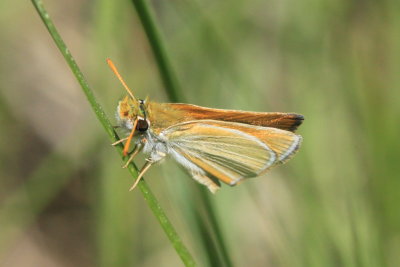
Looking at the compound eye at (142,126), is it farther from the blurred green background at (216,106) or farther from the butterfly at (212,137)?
the blurred green background at (216,106)

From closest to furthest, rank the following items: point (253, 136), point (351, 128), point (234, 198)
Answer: point (253, 136), point (234, 198), point (351, 128)

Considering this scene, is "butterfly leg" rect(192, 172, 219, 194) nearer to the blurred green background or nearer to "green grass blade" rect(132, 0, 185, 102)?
the blurred green background

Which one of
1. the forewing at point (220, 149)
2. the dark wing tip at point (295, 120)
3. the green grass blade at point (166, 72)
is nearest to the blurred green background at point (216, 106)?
the green grass blade at point (166, 72)

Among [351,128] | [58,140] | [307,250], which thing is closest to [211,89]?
[351,128]

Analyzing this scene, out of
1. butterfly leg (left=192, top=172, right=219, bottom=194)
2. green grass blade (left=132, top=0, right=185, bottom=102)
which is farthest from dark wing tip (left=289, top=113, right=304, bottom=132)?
green grass blade (left=132, top=0, right=185, bottom=102)

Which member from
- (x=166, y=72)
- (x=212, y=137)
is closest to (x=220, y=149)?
(x=212, y=137)

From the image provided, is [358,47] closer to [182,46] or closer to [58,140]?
[182,46]

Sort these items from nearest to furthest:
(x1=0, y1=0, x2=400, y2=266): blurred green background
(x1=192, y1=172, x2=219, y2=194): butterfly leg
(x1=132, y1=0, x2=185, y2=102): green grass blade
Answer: (x1=132, y1=0, x2=185, y2=102): green grass blade → (x1=192, y1=172, x2=219, y2=194): butterfly leg → (x1=0, y1=0, x2=400, y2=266): blurred green background
